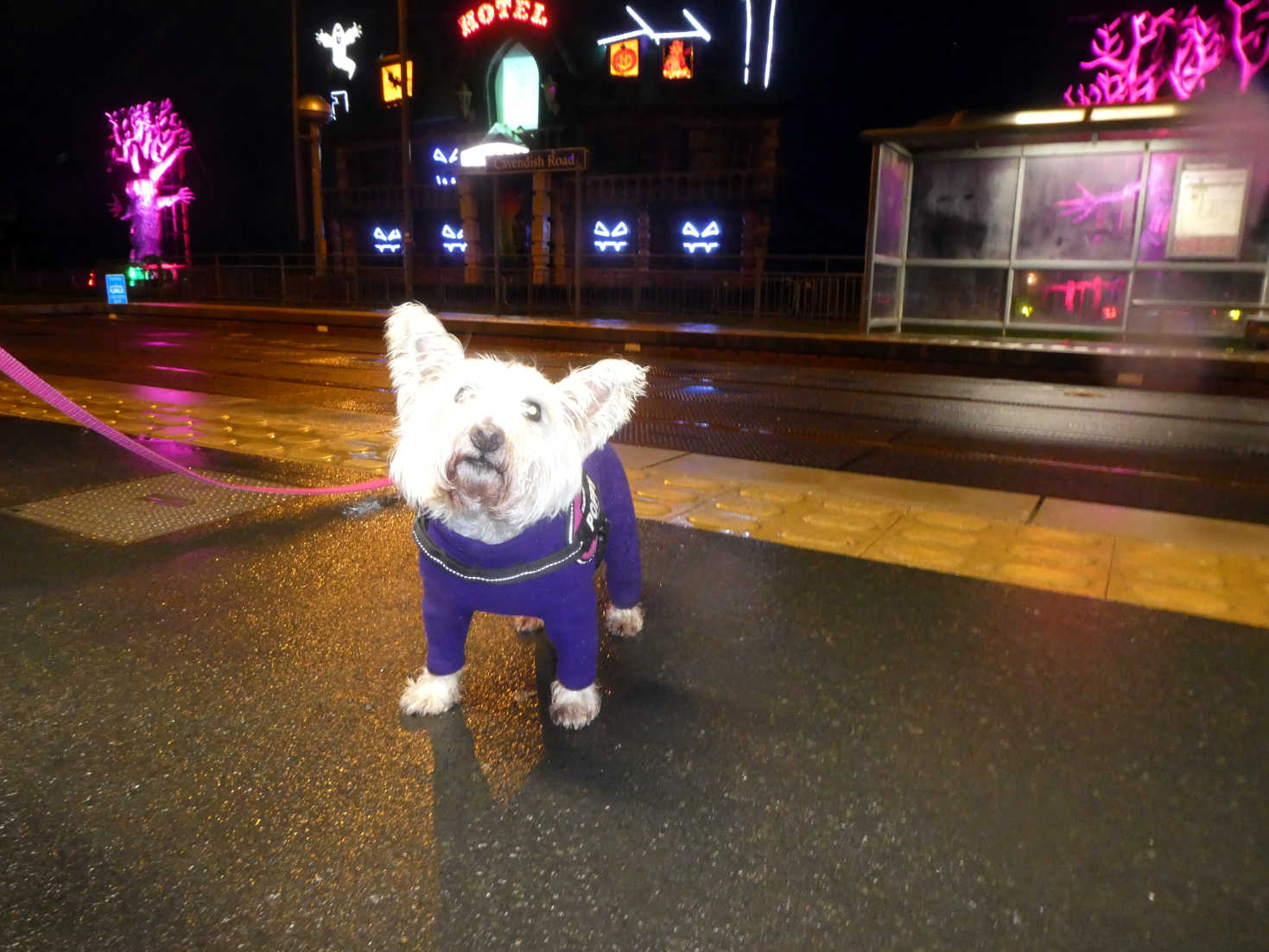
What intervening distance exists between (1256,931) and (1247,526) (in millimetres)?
3974

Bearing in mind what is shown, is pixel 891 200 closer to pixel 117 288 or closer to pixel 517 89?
pixel 517 89

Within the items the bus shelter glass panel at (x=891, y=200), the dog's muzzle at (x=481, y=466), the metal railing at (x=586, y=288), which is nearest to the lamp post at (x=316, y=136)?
the metal railing at (x=586, y=288)

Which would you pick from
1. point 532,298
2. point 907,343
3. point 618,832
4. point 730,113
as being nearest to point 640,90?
point 730,113

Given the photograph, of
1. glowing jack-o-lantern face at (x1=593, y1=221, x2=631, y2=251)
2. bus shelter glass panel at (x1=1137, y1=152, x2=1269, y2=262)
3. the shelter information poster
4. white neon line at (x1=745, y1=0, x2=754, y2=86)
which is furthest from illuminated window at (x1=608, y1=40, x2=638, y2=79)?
the shelter information poster

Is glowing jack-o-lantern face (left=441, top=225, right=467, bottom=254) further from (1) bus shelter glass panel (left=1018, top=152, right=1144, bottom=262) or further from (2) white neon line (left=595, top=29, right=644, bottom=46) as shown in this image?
(1) bus shelter glass panel (left=1018, top=152, right=1144, bottom=262)

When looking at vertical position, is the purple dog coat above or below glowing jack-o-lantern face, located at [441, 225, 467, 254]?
below

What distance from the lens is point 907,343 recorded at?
49.5 feet

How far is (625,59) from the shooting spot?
32.2 m

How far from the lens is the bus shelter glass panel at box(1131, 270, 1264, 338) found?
15.5m

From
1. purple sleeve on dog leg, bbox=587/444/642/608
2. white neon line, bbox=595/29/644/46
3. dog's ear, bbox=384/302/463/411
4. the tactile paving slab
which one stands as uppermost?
white neon line, bbox=595/29/644/46

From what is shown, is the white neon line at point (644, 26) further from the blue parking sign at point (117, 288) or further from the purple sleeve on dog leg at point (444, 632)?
the purple sleeve on dog leg at point (444, 632)

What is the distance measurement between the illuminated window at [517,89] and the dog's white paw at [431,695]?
30.4 metres

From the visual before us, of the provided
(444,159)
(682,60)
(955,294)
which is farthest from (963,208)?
(444,159)

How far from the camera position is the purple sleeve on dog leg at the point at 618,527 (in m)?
3.41
